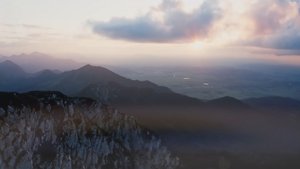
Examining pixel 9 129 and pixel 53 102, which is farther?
pixel 53 102

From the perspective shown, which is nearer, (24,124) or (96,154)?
(24,124)

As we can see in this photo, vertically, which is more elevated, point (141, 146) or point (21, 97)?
point (21, 97)

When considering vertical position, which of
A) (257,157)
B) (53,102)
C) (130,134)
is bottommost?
(257,157)

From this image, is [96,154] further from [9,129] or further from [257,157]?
[257,157]

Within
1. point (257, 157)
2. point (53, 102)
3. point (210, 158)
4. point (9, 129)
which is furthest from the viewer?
point (257, 157)

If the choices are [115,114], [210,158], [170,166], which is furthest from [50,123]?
[210,158]

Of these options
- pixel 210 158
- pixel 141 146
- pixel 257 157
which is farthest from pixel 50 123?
pixel 257 157

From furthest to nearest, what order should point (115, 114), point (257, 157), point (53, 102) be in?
point (257, 157), point (115, 114), point (53, 102)

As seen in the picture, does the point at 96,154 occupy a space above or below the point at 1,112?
below

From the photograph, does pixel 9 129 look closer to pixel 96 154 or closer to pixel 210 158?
pixel 96 154
